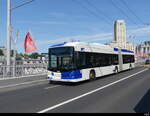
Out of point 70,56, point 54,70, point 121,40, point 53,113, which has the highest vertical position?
point 121,40

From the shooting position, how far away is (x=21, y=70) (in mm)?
18828

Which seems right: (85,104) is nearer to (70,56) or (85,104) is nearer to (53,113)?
(53,113)

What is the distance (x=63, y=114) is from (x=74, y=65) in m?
6.37

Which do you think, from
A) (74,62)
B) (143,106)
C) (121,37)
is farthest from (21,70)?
(121,37)

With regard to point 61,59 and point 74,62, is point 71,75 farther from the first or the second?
point 61,59

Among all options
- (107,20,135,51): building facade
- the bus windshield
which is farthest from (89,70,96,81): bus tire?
(107,20,135,51): building facade

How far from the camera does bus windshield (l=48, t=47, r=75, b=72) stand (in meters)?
12.1

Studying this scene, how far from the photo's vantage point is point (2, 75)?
54.9ft

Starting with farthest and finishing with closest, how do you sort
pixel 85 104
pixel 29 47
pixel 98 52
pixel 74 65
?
1. pixel 29 47
2. pixel 98 52
3. pixel 74 65
4. pixel 85 104

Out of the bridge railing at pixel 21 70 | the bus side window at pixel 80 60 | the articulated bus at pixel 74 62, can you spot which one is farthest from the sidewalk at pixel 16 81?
the bus side window at pixel 80 60

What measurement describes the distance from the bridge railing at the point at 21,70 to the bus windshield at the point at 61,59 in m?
6.34

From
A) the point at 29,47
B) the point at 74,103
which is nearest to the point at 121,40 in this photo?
the point at 29,47

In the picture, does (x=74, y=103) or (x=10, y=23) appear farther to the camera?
(x=10, y=23)

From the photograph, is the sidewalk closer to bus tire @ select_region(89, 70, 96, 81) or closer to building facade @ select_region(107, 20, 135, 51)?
bus tire @ select_region(89, 70, 96, 81)
